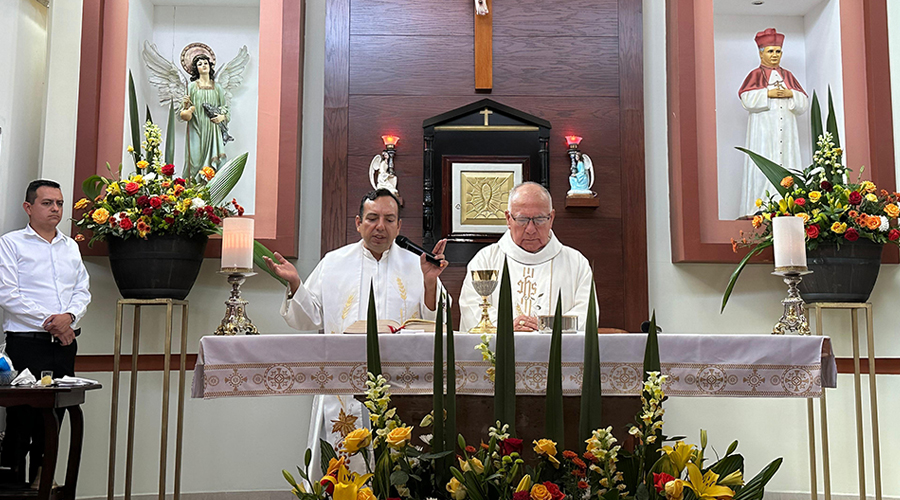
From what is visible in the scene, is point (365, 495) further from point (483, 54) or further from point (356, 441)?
point (483, 54)

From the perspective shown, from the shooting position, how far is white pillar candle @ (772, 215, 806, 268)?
11.0 feet

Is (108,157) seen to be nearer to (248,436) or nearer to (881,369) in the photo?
(248,436)

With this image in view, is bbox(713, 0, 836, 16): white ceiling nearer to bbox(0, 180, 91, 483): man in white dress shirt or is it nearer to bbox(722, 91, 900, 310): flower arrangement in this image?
bbox(722, 91, 900, 310): flower arrangement

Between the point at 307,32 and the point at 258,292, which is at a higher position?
the point at 307,32

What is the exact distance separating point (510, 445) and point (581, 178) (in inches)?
133

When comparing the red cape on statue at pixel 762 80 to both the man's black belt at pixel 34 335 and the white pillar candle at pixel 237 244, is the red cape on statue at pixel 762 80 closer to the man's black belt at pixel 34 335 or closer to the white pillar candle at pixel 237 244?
the white pillar candle at pixel 237 244

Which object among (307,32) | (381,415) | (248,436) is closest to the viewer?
(381,415)

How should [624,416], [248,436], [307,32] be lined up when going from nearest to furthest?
[624,416]
[248,436]
[307,32]

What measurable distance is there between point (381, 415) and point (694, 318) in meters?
3.56

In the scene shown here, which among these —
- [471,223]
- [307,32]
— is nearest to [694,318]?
[471,223]

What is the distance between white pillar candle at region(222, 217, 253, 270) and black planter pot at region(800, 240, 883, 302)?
3110 millimetres

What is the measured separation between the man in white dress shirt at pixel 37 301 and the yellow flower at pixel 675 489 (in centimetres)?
356

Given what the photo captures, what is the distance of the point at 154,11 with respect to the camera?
533cm

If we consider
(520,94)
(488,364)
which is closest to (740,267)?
(520,94)
